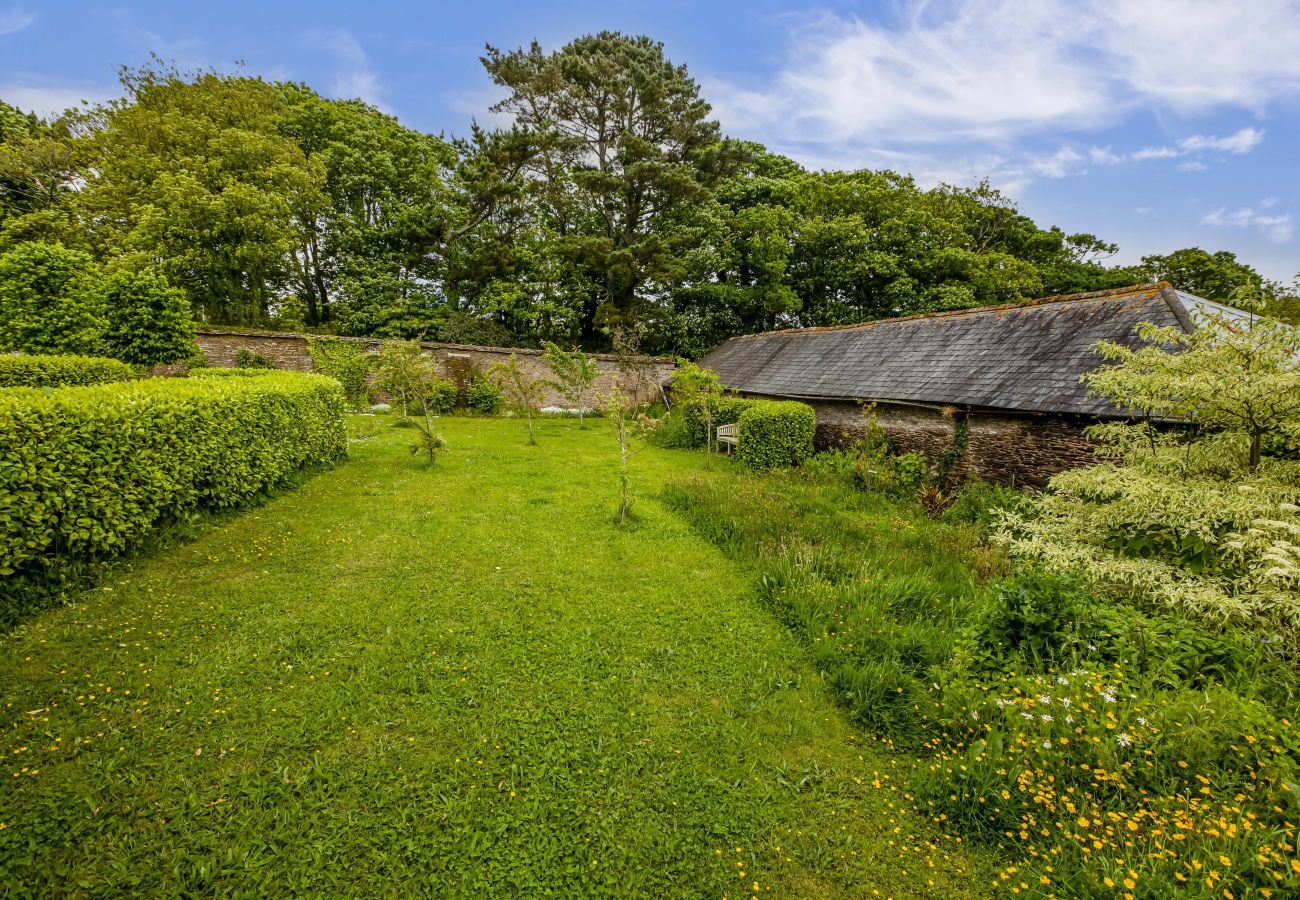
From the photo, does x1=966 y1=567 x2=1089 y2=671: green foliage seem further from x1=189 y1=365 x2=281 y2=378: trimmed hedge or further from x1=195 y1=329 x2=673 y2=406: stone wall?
x1=195 y1=329 x2=673 y2=406: stone wall

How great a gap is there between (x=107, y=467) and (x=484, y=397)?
16.0 meters

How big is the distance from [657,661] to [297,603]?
4.15 meters

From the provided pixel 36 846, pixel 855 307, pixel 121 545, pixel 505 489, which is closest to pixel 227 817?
pixel 36 846

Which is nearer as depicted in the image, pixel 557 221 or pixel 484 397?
pixel 484 397

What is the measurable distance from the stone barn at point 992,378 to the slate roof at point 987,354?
0.03 meters

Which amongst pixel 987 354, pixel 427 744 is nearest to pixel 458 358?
pixel 987 354

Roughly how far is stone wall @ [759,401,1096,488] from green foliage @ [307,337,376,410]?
18.9m

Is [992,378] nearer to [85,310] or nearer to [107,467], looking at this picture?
[107,467]

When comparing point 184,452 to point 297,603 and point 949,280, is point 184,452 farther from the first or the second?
point 949,280

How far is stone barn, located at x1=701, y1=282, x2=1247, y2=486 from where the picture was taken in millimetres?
9477

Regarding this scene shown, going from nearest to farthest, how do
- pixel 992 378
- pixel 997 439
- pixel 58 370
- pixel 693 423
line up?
pixel 997 439 < pixel 992 378 < pixel 58 370 < pixel 693 423

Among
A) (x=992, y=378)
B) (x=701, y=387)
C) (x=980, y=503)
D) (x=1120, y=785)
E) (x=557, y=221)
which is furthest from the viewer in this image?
(x=557, y=221)

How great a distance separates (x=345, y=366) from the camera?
765 inches

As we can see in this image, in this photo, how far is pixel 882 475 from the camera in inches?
446
